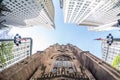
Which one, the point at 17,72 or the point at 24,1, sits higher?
the point at 24,1

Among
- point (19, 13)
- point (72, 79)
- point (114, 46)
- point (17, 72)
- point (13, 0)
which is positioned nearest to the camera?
point (17, 72)

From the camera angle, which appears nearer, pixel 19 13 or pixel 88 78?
pixel 88 78

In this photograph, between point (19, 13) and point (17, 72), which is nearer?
point (17, 72)

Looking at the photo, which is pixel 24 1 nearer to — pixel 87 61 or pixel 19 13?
pixel 19 13

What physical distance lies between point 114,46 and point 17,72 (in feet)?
252

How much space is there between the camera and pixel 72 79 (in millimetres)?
22766

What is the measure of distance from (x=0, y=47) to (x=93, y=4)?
4497cm

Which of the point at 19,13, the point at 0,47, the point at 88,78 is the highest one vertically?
the point at 19,13

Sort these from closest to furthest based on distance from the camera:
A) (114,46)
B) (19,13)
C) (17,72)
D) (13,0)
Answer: (17,72)
(13,0)
(19,13)
(114,46)

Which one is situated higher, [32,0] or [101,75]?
[32,0]

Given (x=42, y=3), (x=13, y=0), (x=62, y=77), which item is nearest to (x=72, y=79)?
(x=62, y=77)

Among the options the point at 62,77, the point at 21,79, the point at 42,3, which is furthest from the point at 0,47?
the point at 42,3

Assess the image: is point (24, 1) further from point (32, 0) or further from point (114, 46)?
point (114, 46)

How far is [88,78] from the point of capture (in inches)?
920
